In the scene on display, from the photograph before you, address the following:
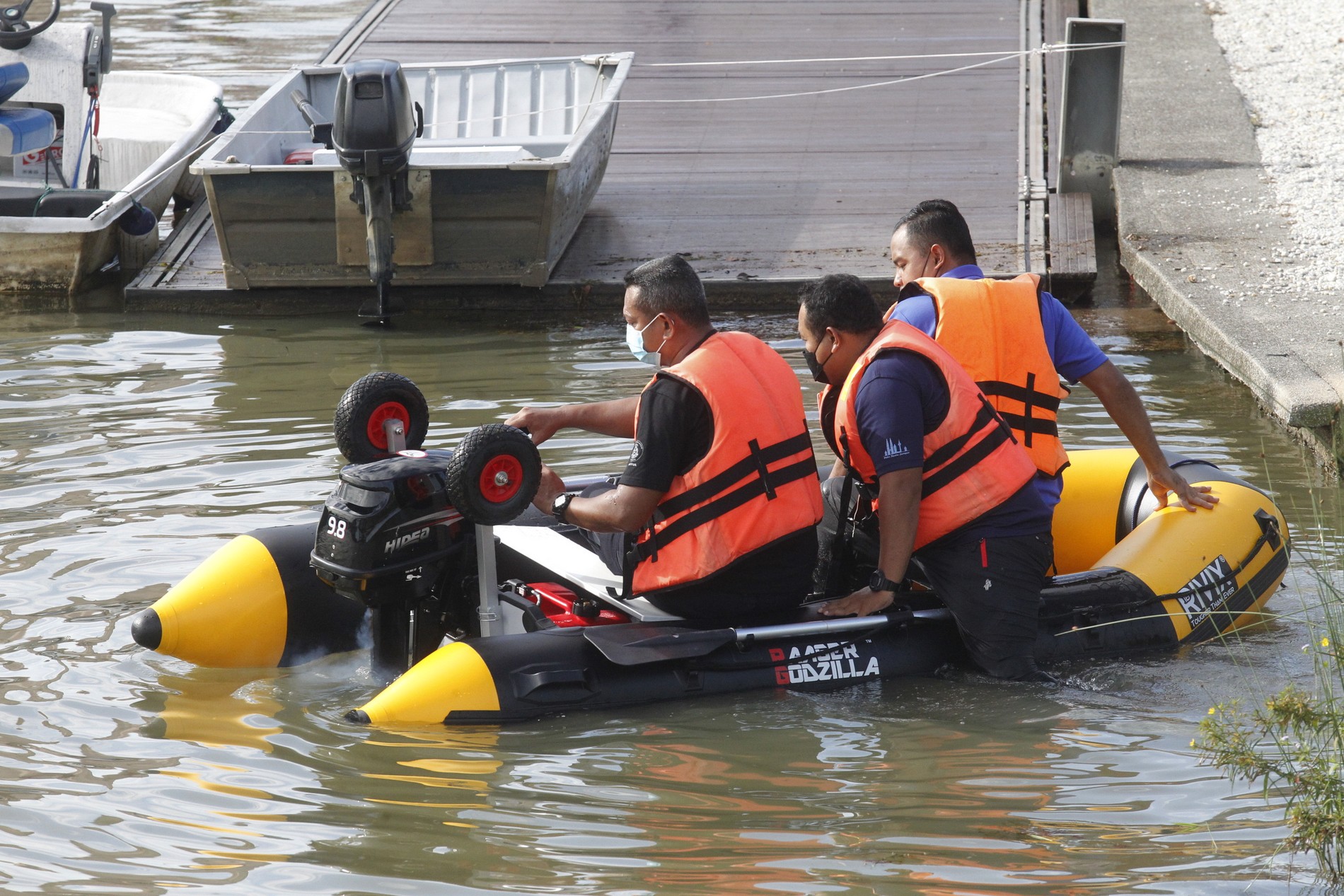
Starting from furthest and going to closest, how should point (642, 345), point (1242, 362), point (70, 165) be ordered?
1. point (70, 165)
2. point (1242, 362)
3. point (642, 345)

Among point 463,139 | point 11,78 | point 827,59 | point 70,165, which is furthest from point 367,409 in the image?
point 827,59

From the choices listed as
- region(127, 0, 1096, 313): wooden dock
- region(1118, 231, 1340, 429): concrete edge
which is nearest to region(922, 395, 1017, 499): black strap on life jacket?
region(1118, 231, 1340, 429): concrete edge

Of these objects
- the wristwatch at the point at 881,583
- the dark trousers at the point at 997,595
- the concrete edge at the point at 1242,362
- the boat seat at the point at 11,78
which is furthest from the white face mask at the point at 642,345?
the boat seat at the point at 11,78

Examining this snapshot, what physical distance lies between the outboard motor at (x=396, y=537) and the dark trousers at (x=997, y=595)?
144cm

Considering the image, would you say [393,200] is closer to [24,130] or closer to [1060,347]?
[24,130]

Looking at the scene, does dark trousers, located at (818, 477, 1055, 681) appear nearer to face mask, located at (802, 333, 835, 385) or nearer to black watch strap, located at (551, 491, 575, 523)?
face mask, located at (802, 333, 835, 385)

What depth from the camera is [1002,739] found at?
399cm

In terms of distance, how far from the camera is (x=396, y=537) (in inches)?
158

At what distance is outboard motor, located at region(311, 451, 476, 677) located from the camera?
3.99 meters

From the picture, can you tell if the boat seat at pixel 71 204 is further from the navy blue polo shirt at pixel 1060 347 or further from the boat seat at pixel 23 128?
the navy blue polo shirt at pixel 1060 347

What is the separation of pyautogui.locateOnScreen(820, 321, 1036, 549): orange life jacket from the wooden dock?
443cm

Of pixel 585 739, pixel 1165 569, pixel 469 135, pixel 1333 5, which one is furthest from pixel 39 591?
pixel 1333 5

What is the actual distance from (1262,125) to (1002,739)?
8.25 m

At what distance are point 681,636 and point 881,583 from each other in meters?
0.62
